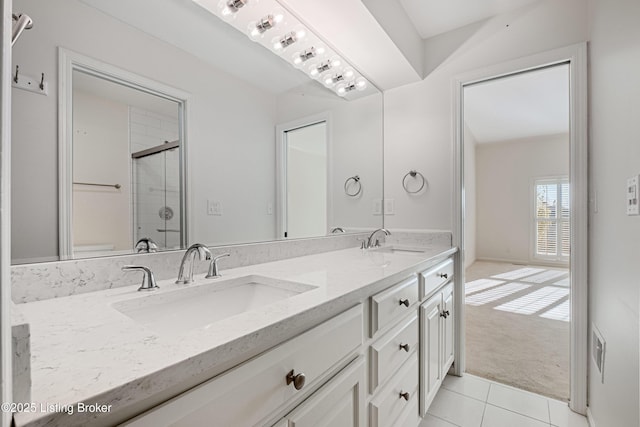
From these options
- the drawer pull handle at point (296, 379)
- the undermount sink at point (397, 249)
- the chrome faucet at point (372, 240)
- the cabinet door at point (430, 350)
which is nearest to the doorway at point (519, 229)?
the cabinet door at point (430, 350)

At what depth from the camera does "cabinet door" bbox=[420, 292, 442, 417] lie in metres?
1.37

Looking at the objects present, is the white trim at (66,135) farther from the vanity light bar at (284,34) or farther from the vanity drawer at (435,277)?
the vanity drawer at (435,277)

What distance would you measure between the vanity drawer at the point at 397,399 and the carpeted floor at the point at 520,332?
100 centimetres

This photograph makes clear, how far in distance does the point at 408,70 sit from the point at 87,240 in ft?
6.71

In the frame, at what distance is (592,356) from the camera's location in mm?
1467

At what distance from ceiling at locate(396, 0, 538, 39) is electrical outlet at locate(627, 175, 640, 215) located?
1.46 m

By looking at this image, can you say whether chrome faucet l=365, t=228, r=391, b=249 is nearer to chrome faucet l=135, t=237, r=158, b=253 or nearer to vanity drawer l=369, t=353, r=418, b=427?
vanity drawer l=369, t=353, r=418, b=427

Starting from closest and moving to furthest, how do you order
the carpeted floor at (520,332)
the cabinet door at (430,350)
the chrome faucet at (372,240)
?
the cabinet door at (430,350) < the carpeted floor at (520,332) < the chrome faucet at (372,240)

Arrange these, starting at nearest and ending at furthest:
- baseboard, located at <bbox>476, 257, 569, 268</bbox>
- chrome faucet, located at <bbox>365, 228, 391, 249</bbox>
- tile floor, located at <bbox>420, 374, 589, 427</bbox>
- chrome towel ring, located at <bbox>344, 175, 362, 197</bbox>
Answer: tile floor, located at <bbox>420, 374, 589, 427</bbox>
chrome faucet, located at <bbox>365, 228, 391, 249</bbox>
chrome towel ring, located at <bbox>344, 175, 362, 197</bbox>
baseboard, located at <bbox>476, 257, 569, 268</bbox>

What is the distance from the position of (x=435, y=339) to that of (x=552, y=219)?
5.86m

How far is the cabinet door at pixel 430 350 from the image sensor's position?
1371mm

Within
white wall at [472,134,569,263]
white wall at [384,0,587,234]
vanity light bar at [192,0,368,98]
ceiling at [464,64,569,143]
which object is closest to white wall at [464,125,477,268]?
white wall at [472,134,569,263]

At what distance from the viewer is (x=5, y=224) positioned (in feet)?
0.96

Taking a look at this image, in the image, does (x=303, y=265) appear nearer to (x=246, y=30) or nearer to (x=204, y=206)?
(x=204, y=206)
